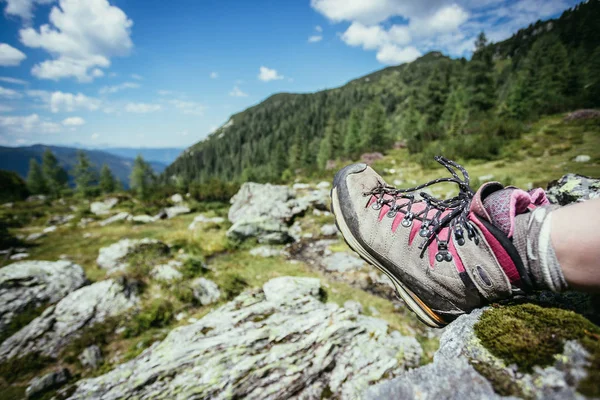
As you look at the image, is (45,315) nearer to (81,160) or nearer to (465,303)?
(465,303)

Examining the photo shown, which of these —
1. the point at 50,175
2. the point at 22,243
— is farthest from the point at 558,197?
the point at 50,175

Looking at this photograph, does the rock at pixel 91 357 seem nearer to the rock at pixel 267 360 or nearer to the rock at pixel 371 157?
the rock at pixel 267 360

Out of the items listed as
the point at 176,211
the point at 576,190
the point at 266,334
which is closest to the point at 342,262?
the point at 266,334

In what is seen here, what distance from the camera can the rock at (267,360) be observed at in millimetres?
3617

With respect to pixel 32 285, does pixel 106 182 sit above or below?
below

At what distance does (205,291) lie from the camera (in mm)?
7148

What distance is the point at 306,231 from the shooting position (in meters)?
12.2

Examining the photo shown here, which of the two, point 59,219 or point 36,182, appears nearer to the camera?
point 59,219

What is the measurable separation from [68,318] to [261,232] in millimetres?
6752

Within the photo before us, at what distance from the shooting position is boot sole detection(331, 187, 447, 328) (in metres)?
1.75

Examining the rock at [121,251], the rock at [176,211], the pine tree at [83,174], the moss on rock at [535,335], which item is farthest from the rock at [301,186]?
the pine tree at [83,174]

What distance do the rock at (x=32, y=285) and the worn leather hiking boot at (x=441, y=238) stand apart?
30.6ft

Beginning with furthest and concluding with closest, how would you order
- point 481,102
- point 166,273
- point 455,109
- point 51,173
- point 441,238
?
point 51,173 → point 481,102 → point 455,109 → point 166,273 → point 441,238

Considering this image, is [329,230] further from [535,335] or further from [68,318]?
[535,335]
